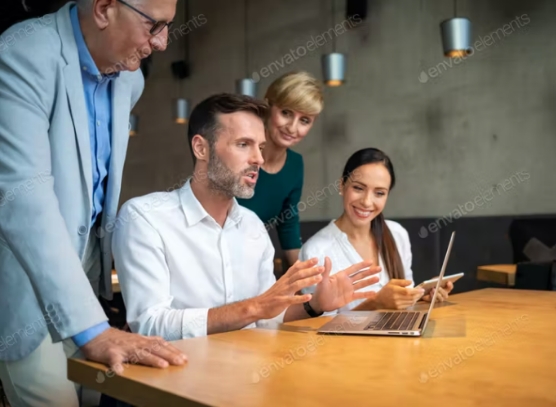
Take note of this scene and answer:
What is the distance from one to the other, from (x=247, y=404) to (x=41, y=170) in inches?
29.9

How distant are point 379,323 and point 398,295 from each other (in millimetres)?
406

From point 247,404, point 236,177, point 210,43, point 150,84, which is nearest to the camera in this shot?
point 247,404

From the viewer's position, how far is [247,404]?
98 centimetres

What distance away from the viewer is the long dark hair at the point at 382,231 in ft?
9.46

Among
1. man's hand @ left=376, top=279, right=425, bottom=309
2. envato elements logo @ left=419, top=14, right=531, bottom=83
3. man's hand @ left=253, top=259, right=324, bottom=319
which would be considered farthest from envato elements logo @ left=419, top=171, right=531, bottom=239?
man's hand @ left=253, top=259, right=324, bottom=319

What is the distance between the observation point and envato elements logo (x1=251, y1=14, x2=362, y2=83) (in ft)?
20.3

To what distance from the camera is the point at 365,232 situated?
2.96 meters

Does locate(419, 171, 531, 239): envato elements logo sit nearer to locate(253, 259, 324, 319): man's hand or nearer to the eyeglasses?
locate(253, 259, 324, 319): man's hand

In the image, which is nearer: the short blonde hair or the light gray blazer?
the light gray blazer

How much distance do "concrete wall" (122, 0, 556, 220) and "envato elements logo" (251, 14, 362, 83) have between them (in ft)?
0.07

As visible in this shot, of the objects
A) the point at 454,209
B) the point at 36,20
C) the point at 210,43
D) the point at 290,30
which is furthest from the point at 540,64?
the point at 36,20

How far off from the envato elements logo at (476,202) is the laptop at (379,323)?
3732 mm

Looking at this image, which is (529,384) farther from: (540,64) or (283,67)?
(283,67)

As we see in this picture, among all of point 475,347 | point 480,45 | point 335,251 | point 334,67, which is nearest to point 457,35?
point 334,67
